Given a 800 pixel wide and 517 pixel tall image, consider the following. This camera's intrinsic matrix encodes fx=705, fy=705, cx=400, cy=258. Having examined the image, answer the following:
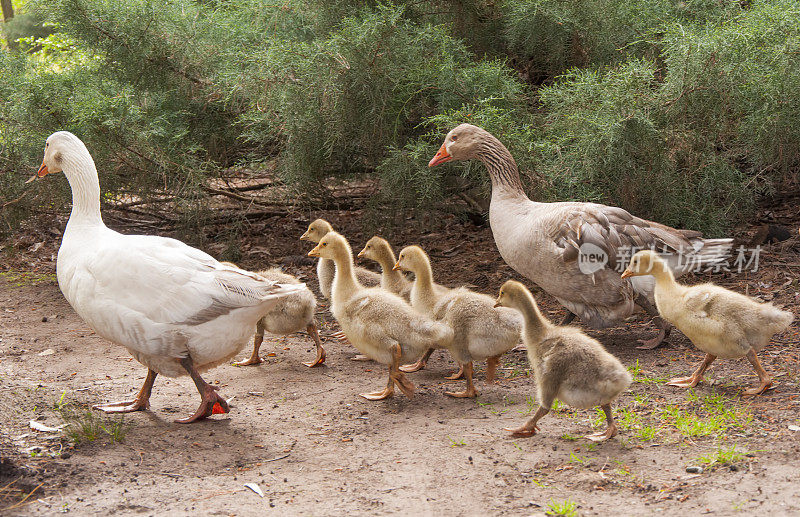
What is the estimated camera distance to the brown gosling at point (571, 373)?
447 centimetres

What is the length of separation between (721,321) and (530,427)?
1654 millimetres

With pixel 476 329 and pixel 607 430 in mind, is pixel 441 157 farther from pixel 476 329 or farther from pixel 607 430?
pixel 607 430

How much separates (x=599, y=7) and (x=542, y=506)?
6.48m

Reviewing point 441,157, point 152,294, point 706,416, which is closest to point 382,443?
point 152,294

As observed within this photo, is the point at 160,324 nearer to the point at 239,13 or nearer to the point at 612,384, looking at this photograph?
the point at 612,384

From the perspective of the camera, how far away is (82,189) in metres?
5.63

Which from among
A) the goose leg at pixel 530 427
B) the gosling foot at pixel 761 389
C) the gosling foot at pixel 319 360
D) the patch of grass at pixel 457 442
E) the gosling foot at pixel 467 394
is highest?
the gosling foot at pixel 761 389

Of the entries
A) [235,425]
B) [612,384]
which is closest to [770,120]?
[612,384]

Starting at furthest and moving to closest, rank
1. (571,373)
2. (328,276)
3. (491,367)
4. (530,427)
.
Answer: (328,276) → (491,367) → (530,427) → (571,373)

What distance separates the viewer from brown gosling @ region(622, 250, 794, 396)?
505 centimetres

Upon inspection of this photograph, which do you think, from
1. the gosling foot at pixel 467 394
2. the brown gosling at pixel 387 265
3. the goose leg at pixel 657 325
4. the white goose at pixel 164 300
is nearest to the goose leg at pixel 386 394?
the gosling foot at pixel 467 394

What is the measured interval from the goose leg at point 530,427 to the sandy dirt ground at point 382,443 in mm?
47

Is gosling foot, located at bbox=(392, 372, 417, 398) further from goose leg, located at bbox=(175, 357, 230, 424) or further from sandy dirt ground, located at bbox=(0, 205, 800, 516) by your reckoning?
goose leg, located at bbox=(175, 357, 230, 424)

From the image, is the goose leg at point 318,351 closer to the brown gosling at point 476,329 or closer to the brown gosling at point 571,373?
the brown gosling at point 476,329
